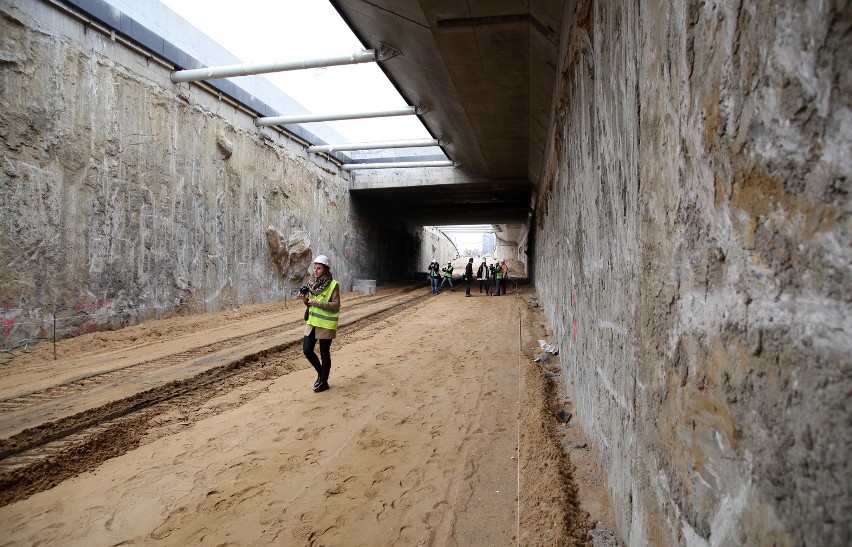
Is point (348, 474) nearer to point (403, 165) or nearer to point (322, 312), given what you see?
point (322, 312)

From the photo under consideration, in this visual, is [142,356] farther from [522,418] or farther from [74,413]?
[522,418]

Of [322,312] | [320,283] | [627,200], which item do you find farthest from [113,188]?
[627,200]

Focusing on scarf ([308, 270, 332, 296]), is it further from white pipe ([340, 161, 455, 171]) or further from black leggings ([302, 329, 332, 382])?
white pipe ([340, 161, 455, 171])

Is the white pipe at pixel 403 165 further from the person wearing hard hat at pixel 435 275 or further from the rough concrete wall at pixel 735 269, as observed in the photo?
the rough concrete wall at pixel 735 269

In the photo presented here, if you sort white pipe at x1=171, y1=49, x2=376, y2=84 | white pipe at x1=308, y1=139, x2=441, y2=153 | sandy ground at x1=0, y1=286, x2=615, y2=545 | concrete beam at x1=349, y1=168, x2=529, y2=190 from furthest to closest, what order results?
concrete beam at x1=349, y1=168, x2=529, y2=190
white pipe at x1=308, y1=139, x2=441, y2=153
white pipe at x1=171, y1=49, x2=376, y2=84
sandy ground at x1=0, y1=286, x2=615, y2=545

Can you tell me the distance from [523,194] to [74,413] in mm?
22768

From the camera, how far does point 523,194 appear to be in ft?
82.1

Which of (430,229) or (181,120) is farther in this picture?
(430,229)

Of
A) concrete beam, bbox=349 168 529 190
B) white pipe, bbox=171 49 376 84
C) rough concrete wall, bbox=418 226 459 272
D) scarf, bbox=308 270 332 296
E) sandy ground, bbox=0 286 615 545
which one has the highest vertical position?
white pipe, bbox=171 49 376 84

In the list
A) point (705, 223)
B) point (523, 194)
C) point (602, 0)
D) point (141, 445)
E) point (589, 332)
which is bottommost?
point (141, 445)

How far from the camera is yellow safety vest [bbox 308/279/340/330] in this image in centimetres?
621

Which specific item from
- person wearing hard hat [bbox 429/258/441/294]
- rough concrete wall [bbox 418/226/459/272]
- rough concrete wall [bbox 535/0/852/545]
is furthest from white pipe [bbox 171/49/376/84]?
rough concrete wall [bbox 418/226/459/272]

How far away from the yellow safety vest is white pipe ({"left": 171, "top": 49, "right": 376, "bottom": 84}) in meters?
6.14

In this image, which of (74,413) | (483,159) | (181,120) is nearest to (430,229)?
(483,159)
